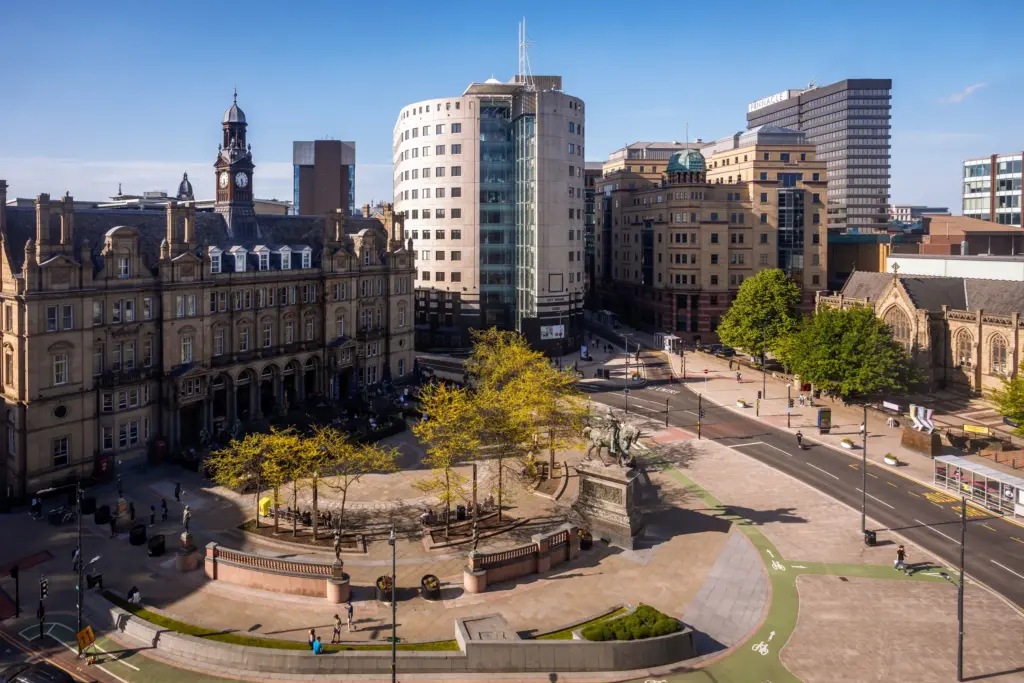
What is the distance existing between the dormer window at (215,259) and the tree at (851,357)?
210 feet

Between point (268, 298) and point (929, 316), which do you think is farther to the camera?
point (929, 316)

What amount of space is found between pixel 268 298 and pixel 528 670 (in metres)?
50.6

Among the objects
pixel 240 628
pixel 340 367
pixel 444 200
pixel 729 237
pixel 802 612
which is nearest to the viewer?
pixel 240 628

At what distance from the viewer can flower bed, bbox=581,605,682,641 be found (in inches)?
1406

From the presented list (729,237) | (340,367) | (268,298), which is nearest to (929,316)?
(729,237)

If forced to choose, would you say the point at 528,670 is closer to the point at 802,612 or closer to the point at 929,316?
the point at 802,612

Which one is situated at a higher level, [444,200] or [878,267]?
[444,200]

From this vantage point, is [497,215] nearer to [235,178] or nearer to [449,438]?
[235,178]

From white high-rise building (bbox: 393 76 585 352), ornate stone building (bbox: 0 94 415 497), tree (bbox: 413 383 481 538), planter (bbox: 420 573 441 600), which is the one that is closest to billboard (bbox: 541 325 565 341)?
white high-rise building (bbox: 393 76 585 352)

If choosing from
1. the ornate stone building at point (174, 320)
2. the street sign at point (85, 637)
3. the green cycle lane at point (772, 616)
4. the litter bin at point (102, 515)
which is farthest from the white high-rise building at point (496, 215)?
the street sign at point (85, 637)

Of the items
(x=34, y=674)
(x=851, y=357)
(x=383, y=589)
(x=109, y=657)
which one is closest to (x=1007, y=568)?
(x=383, y=589)

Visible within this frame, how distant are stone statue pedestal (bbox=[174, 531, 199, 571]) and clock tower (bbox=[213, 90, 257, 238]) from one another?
133ft

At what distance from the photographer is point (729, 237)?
133 metres

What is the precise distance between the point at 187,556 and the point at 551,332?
261 ft
